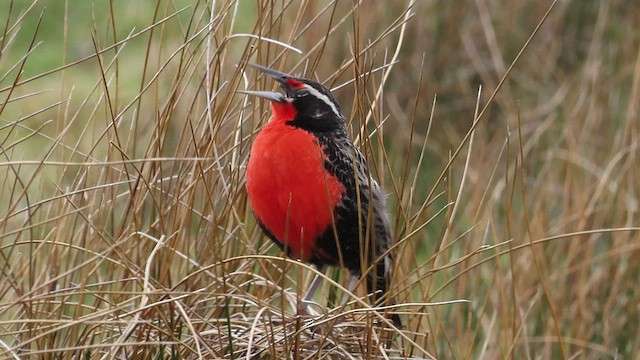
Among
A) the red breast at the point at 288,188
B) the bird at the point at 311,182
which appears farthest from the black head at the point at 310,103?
the red breast at the point at 288,188

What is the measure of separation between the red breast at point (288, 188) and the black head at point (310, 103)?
0.13 meters

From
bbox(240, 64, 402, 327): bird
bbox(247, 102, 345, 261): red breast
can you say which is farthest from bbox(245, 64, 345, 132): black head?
bbox(247, 102, 345, 261): red breast

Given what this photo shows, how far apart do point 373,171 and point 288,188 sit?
1.78 m

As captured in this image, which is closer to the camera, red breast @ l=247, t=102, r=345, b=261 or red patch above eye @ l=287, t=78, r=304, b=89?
red breast @ l=247, t=102, r=345, b=261

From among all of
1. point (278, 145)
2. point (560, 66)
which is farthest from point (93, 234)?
point (560, 66)

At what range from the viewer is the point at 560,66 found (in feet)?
19.7

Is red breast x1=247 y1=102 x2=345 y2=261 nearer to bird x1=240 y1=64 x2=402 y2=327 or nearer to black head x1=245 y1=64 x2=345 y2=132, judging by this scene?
bird x1=240 y1=64 x2=402 y2=327

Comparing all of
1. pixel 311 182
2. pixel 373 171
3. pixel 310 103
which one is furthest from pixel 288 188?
pixel 373 171

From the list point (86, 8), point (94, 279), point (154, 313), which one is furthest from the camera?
point (86, 8)

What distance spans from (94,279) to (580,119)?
286cm

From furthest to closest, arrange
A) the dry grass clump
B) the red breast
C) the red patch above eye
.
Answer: the red patch above eye → the red breast → the dry grass clump

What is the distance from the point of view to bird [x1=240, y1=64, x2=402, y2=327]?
279 centimetres

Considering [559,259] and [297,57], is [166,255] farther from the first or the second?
[297,57]

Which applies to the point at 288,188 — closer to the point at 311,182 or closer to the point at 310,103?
the point at 311,182
